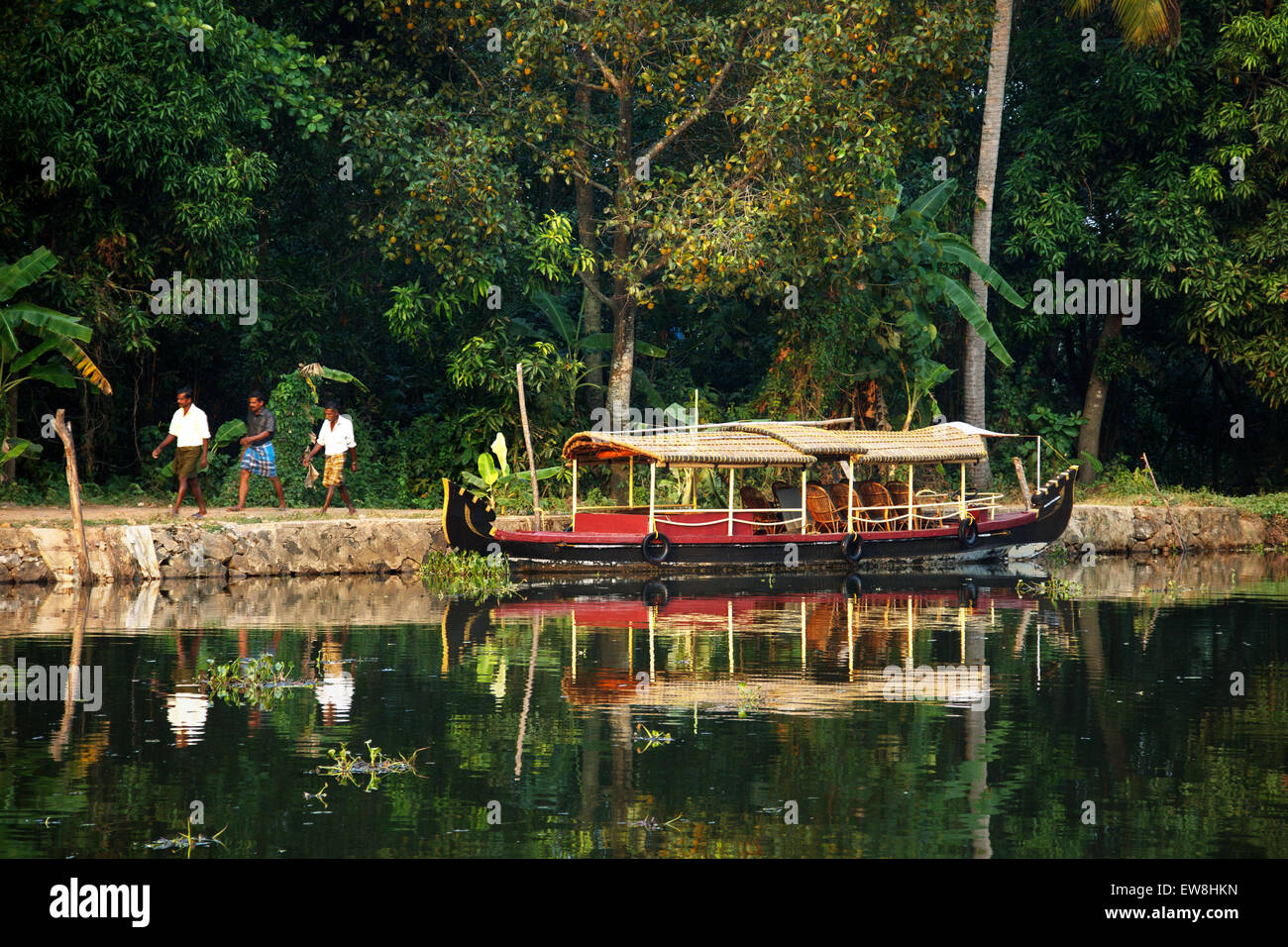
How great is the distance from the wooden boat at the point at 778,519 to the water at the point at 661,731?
254cm

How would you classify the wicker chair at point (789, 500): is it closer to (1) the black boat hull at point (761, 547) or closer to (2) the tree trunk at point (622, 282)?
(1) the black boat hull at point (761, 547)

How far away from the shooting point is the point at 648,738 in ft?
33.6

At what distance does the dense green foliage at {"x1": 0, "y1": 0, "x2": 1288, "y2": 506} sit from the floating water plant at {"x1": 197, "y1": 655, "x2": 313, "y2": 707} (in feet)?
34.9

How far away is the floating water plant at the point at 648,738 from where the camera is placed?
1000cm

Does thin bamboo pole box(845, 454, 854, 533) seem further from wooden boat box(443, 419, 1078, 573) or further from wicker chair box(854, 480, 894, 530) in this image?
wicker chair box(854, 480, 894, 530)

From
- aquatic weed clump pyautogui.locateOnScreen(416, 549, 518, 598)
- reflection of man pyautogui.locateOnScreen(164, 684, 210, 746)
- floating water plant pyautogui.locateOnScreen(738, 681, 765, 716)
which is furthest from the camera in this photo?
aquatic weed clump pyautogui.locateOnScreen(416, 549, 518, 598)

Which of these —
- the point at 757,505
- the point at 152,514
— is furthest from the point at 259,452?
the point at 757,505

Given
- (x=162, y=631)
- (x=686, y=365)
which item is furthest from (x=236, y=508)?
(x=686, y=365)

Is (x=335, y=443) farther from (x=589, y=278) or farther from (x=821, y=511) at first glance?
(x=821, y=511)

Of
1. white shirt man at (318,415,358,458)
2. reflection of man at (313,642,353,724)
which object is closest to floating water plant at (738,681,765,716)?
reflection of man at (313,642,353,724)

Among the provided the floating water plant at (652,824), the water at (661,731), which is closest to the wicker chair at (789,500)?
the water at (661,731)

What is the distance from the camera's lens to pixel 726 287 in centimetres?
2408

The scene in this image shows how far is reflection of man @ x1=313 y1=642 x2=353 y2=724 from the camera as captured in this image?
11.1m

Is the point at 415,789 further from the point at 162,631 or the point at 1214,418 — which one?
the point at 1214,418
